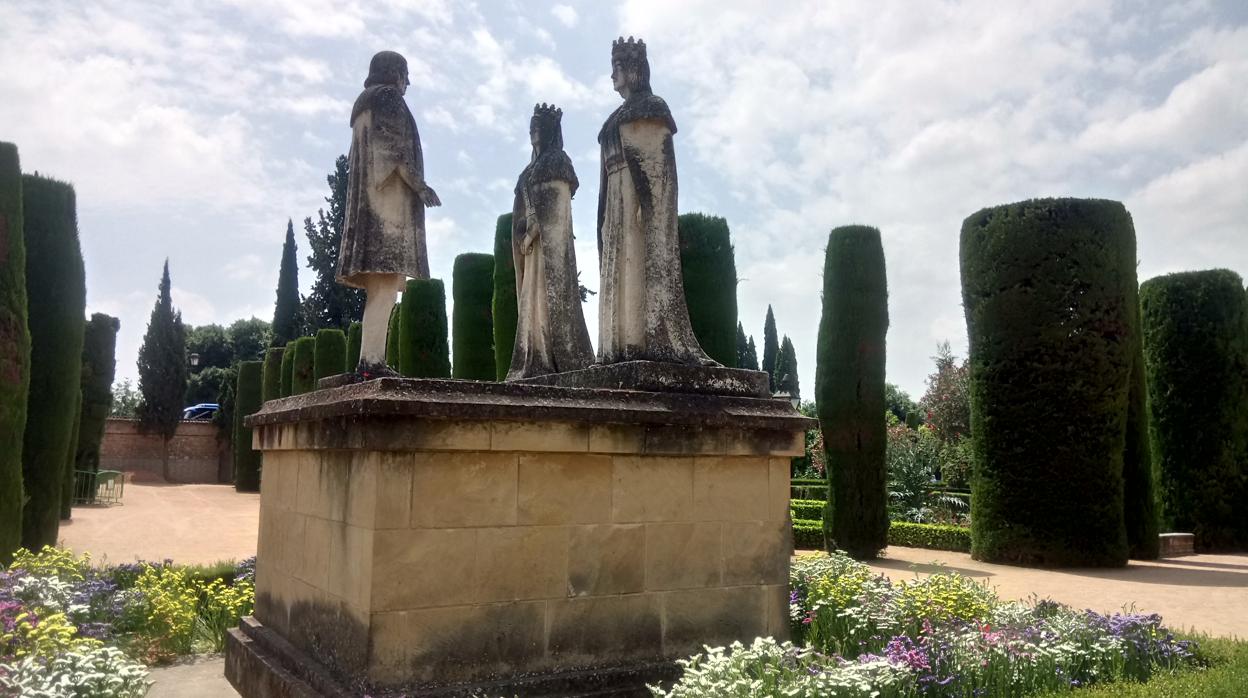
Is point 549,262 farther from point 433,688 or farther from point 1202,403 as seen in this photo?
point 1202,403

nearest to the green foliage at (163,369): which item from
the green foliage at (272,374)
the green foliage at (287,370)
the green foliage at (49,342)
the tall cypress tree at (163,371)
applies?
the tall cypress tree at (163,371)

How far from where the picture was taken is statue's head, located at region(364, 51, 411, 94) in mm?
6305

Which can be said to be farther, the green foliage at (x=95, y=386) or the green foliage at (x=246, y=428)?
the green foliage at (x=246, y=428)

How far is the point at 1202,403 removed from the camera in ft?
56.2

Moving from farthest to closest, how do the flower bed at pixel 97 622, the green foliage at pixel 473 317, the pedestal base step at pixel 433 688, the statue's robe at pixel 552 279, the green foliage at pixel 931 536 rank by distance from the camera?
the green foliage at pixel 473 317, the green foliage at pixel 931 536, the statue's robe at pixel 552 279, the flower bed at pixel 97 622, the pedestal base step at pixel 433 688

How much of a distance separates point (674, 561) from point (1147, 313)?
16.8 meters

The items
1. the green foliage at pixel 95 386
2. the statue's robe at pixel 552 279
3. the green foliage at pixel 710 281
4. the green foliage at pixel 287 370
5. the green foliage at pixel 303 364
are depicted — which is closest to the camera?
the statue's robe at pixel 552 279

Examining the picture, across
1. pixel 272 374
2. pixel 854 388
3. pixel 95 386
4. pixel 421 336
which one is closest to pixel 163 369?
pixel 272 374

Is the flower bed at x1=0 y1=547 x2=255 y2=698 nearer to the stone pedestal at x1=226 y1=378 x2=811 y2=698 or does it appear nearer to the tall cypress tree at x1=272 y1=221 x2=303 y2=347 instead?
the stone pedestal at x1=226 y1=378 x2=811 y2=698

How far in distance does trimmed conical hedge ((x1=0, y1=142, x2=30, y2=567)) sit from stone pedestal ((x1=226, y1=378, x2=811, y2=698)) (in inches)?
272

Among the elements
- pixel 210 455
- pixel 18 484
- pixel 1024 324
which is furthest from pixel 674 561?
pixel 210 455

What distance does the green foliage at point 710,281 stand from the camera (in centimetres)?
1758

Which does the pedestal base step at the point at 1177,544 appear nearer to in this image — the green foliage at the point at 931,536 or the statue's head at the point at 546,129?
the green foliage at the point at 931,536

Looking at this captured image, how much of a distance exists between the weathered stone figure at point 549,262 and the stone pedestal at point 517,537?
1.71 m
